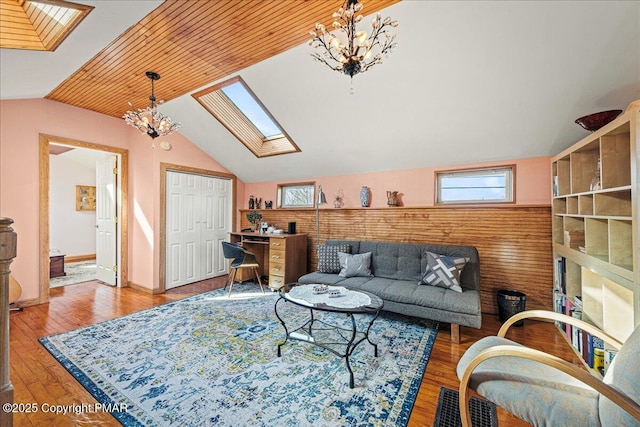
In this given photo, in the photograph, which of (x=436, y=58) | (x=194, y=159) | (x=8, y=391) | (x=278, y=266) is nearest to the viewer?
(x=8, y=391)

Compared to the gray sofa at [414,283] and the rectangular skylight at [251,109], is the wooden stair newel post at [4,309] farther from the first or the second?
the rectangular skylight at [251,109]

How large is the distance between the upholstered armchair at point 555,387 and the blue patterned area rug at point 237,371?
1.91 feet

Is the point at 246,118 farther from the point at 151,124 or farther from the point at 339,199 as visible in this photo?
the point at 339,199

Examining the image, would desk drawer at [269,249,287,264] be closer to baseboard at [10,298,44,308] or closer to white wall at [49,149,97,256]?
baseboard at [10,298,44,308]

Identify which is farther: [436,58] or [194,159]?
[194,159]

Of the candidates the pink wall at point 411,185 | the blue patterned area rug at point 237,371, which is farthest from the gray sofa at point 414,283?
the pink wall at point 411,185

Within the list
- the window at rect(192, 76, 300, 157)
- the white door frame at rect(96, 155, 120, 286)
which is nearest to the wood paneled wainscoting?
the window at rect(192, 76, 300, 157)

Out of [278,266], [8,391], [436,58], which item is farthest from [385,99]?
[8,391]

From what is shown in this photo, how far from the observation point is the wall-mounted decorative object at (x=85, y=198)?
21.5ft

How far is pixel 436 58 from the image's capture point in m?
2.35

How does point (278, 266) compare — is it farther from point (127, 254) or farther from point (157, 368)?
point (127, 254)

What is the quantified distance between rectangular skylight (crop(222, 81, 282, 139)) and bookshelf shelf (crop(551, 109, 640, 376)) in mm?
3406

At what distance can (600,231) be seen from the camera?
2182 millimetres

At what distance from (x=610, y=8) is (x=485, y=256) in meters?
2.46
